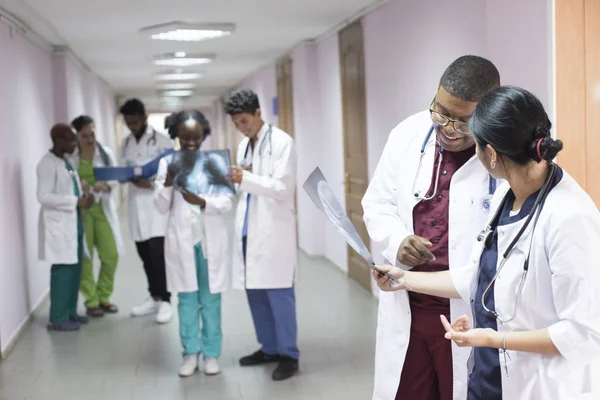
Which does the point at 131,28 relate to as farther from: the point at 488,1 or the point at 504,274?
the point at 504,274

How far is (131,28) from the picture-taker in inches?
285

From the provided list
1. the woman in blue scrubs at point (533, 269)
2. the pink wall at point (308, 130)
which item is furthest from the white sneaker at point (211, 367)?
the pink wall at point (308, 130)

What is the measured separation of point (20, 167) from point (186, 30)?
6.40 ft

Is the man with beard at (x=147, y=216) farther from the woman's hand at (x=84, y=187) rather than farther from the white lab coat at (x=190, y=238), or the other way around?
the white lab coat at (x=190, y=238)

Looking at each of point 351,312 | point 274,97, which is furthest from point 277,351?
point 274,97

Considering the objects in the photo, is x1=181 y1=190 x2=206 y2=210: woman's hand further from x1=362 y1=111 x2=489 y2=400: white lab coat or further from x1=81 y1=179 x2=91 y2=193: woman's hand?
x1=362 y1=111 x2=489 y2=400: white lab coat

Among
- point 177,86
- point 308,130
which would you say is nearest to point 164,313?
point 308,130

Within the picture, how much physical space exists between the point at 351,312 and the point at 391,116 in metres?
1.57

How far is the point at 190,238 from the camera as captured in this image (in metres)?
4.44

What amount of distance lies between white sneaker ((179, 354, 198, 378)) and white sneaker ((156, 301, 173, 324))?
1.31 meters

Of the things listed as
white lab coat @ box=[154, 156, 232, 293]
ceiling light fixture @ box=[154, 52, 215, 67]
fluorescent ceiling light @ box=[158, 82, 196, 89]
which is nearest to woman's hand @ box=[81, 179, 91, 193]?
white lab coat @ box=[154, 156, 232, 293]

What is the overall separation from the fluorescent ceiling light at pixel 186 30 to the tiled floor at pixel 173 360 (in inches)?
96.3

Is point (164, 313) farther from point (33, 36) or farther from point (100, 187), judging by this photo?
point (33, 36)

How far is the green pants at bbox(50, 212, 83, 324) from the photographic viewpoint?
577 centimetres
